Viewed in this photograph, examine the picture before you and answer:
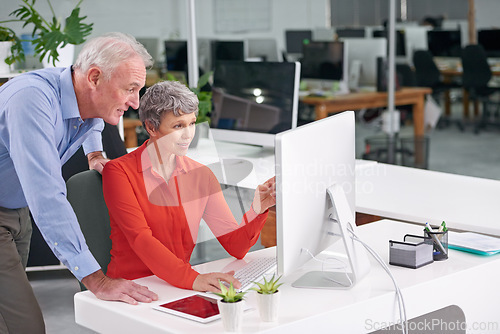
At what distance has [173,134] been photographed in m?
2.06

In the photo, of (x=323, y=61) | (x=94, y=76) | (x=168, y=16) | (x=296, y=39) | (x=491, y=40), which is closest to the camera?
(x=94, y=76)

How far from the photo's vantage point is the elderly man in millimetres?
1750

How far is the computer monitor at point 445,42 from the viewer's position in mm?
10062

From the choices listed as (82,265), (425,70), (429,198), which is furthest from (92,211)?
(425,70)

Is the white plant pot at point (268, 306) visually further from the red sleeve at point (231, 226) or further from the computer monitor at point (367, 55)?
the computer monitor at point (367, 55)

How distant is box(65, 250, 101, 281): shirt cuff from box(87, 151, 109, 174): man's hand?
15.4 inches

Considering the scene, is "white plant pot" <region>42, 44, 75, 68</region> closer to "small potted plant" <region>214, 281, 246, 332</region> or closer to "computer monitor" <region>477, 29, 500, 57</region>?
"small potted plant" <region>214, 281, 246, 332</region>

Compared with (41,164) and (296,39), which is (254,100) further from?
(296,39)

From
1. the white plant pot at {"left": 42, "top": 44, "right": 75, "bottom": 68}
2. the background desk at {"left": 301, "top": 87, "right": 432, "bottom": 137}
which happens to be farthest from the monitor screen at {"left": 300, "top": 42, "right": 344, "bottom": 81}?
the white plant pot at {"left": 42, "top": 44, "right": 75, "bottom": 68}

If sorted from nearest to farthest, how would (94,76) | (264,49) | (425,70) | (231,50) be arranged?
1. (94,76)
2. (231,50)
3. (264,49)
4. (425,70)

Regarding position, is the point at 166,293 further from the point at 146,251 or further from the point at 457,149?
the point at 457,149

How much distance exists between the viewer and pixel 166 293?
1817mm

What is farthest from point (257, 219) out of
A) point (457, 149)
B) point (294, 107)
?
point (457, 149)

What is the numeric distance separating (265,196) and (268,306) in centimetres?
48
